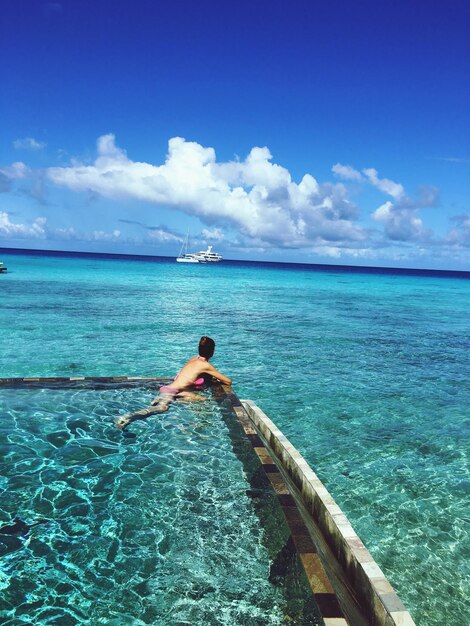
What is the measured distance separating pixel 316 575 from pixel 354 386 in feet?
35.0

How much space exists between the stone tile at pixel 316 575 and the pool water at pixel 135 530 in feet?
0.37

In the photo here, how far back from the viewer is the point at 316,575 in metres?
4.88

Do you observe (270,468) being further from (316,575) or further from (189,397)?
(189,397)

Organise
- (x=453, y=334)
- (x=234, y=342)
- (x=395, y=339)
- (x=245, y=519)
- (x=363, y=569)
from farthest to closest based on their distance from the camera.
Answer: (x=453, y=334) → (x=395, y=339) → (x=234, y=342) → (x=245, y=519) → (x=363, y=569)

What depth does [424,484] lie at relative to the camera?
8.52m

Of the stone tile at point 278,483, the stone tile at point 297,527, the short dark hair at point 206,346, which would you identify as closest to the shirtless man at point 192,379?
the short dark hair at point 206,346

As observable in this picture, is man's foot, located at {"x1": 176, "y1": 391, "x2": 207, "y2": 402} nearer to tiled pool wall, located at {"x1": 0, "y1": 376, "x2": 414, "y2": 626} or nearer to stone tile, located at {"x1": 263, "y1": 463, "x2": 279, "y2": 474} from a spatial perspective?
tiled pool wall, located at {"x1": 0, "y1": 376, "x2": 414, "y2": 626}

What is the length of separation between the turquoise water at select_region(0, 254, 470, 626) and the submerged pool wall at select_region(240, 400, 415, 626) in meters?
1.12

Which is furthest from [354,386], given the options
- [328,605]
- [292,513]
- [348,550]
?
[328,605]

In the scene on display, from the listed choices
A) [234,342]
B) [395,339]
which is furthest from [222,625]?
[395,339]

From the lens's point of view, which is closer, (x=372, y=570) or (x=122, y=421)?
(x=372, y=570)

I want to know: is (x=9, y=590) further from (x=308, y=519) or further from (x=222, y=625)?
(x=308, y=519)

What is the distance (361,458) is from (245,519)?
165 inches

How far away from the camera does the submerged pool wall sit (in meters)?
4.27
